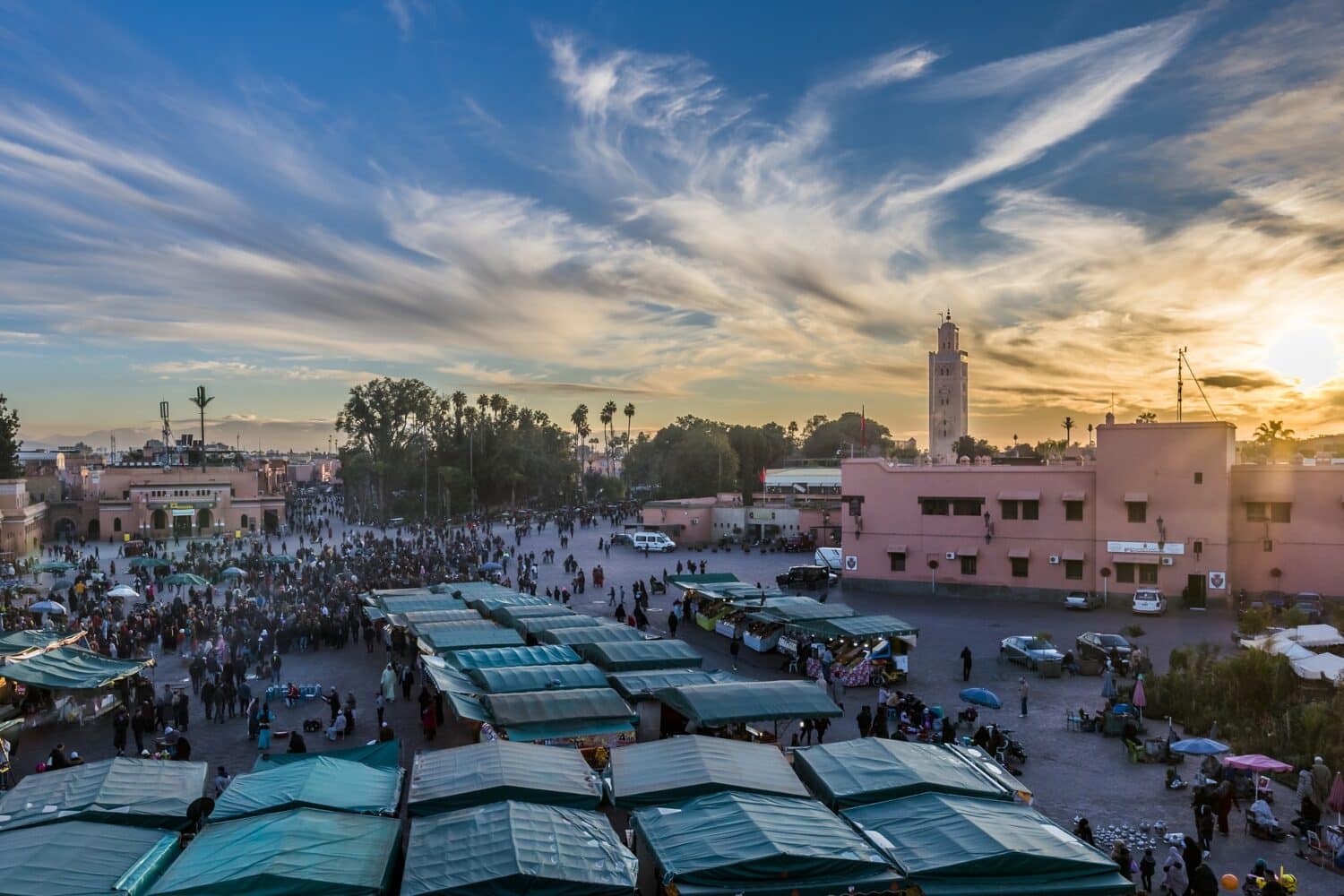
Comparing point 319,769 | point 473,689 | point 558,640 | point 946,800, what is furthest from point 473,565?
point 946,800

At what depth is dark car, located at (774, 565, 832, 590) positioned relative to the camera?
37.0 metres

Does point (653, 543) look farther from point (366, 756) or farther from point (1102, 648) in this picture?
point (366, 756)

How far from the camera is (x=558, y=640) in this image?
2048cm

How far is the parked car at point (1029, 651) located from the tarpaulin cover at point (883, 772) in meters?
11.2

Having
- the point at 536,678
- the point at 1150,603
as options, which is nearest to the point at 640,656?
the point at 536,678

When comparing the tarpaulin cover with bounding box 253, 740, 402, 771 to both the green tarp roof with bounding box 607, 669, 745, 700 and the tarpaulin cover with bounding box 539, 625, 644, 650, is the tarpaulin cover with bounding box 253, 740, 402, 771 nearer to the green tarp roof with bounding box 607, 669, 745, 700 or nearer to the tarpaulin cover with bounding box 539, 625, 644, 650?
the green tarp roof with bounding box 607, 669, 745, 700

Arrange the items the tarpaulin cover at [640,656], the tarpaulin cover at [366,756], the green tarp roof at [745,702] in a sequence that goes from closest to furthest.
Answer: the tarpaulin cover at [366,756] < the green tarp roof at [745,702] < the tarpaulin cover at [640,656]

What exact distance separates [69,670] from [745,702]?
1331 centimetres

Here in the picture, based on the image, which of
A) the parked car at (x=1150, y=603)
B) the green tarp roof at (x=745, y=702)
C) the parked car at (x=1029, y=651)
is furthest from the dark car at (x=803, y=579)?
the green tarp roof at (x=745, y=702)

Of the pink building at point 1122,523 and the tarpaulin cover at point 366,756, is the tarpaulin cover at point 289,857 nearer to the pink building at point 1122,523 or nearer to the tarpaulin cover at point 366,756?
the tarpaulin cover at point 366,756

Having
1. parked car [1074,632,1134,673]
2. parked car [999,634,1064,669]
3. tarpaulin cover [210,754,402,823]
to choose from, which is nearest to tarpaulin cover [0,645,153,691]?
tarpaulin cover [210,754,402,823]

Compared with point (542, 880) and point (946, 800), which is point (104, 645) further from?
point (946, 800)

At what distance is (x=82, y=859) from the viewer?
8.71 m

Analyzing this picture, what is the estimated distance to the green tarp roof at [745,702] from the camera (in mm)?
14555
